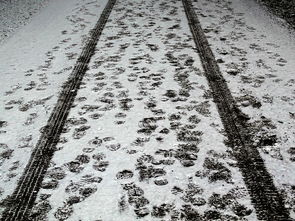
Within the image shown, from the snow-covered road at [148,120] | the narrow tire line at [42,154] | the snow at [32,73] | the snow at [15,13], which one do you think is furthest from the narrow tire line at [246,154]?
the snow at [15,13]

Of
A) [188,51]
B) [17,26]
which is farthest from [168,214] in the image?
[17,26]

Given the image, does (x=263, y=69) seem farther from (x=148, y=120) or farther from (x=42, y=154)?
(x=42, y=154)

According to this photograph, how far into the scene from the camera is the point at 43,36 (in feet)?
18.6

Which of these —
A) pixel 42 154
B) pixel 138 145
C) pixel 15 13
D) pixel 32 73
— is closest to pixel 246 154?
pixel 138 145

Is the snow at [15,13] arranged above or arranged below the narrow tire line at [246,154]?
above

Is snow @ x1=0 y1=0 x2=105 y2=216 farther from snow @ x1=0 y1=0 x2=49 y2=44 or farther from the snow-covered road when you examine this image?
snow @ x1=0 y1=0 x2=49 y2=44

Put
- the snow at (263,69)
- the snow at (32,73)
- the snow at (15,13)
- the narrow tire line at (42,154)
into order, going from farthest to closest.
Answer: the snow at (15,13) < the snow at (32,73) < the snow at (263,69) < the narrow tire line at (42,154)

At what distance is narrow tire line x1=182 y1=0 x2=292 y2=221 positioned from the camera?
7.05 ft

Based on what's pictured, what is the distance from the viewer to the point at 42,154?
9.09ft

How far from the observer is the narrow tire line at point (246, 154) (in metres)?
2.15

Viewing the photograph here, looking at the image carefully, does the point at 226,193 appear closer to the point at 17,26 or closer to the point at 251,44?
the point at 251,44

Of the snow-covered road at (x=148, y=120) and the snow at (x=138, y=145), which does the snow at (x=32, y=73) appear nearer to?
the snow-covered road at (x=148, y=120)

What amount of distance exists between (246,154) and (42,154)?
1727 mm

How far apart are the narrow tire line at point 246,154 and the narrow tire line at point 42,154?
157 centimetres
